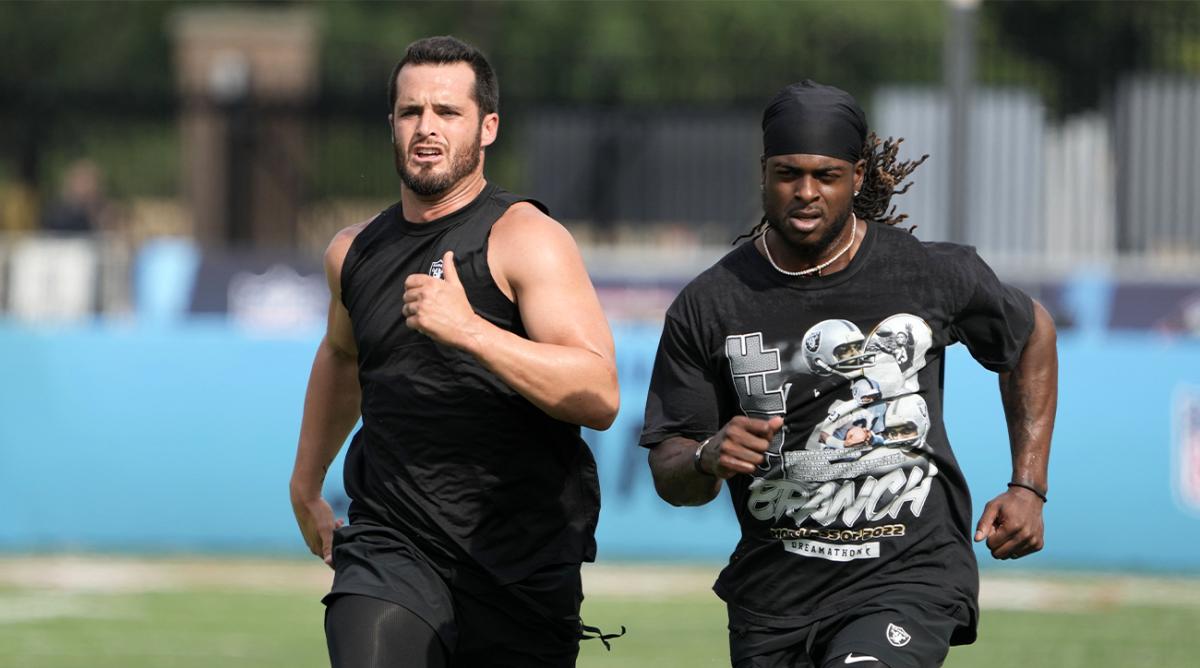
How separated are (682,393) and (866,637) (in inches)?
30.8

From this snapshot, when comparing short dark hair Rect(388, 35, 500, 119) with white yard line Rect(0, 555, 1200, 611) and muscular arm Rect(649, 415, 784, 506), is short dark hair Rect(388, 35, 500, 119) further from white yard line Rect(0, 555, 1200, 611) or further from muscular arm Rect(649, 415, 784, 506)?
white yard line Rect(0, 555, 1200, 611)

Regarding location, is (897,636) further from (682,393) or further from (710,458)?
(682,393)

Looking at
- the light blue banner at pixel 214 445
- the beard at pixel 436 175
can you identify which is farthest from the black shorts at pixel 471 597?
the light blue banner at pixel 214 445

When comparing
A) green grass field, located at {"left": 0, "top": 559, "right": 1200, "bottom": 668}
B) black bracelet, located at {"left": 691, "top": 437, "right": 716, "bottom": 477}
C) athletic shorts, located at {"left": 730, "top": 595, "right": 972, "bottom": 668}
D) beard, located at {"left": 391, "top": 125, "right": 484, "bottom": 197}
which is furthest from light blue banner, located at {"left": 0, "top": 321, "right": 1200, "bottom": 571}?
black bracelet, located at {"left": 691, "top": 437, "right": 716, "bottom": 477}

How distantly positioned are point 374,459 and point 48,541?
8.77m

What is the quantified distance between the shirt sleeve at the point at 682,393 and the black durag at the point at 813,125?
1.72 feet

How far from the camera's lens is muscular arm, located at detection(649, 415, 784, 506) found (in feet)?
15.4

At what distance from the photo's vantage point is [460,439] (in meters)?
5.32

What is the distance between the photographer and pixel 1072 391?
→ 12820 mm

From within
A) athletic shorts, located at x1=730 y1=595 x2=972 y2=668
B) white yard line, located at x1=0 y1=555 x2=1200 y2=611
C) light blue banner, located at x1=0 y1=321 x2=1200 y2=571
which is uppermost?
athletic shorts, located at x1=730 y1=595 x2=972 y2=668

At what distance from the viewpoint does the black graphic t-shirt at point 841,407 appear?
5.11 metres

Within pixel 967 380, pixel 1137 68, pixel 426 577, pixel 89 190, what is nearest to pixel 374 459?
pixel 426 577

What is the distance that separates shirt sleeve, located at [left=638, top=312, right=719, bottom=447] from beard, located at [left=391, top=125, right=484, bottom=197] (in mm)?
679

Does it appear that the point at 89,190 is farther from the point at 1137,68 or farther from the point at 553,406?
the point at 553,406
